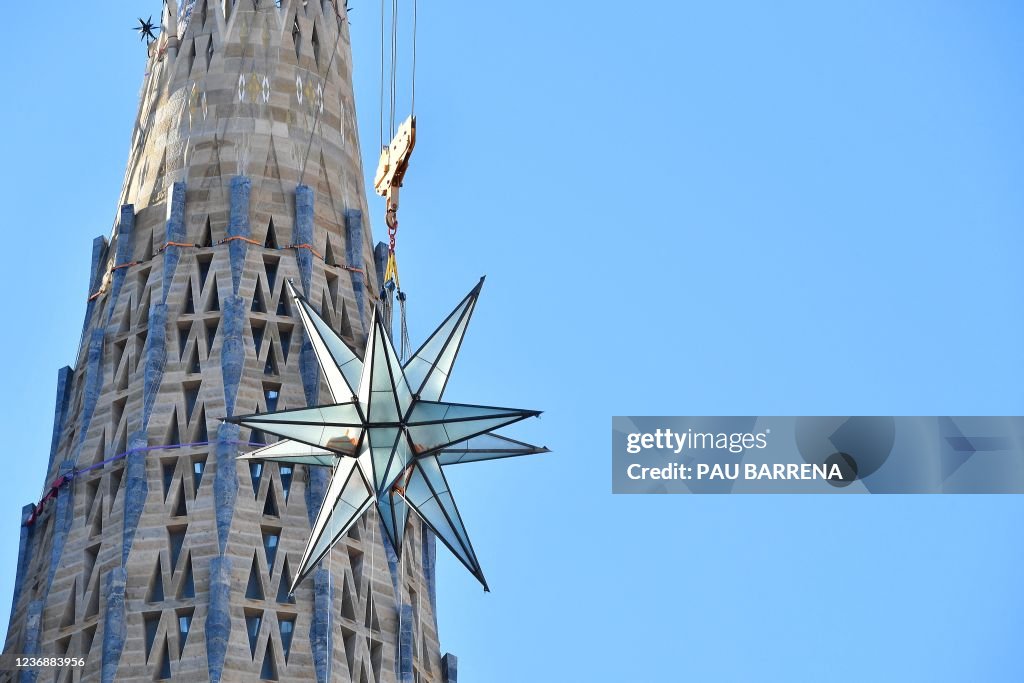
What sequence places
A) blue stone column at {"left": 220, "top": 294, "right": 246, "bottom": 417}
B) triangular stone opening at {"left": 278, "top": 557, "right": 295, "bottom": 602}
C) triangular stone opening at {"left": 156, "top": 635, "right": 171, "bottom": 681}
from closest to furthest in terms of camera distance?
triangular stone opening at {"left": 156, "top": 635, "right": 171, "bottom": 681} < triangular stone opening at {"left": 278, "top": 557, "right": 295, "bottom": 602} < blue stone column at {"left": 220, "top": 294, "right": 246, "bottom": 417}

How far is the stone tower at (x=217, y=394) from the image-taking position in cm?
6700

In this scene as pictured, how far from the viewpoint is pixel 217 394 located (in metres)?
70.8

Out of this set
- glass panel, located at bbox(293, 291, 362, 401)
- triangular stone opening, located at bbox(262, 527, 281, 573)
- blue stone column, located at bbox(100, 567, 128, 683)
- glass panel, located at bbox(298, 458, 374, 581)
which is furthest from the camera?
triangular stone opening, located at bbox(262, 527, 281, 573)

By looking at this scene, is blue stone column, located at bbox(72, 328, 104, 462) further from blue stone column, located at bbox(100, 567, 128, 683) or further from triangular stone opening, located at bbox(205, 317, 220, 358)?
blue stone column, located at bbox(100, 567, 128, 683)

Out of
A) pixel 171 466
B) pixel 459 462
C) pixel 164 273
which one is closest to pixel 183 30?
pixel 164 273

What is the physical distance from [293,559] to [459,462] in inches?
509

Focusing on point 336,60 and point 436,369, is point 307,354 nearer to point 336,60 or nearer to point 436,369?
point 336,60

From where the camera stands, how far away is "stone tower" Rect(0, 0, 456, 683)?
2638 inches

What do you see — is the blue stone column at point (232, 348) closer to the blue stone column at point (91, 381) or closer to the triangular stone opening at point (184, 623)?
the blue stone column at point (91, 381)

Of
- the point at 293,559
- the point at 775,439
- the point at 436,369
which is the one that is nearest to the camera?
the point at 436,369

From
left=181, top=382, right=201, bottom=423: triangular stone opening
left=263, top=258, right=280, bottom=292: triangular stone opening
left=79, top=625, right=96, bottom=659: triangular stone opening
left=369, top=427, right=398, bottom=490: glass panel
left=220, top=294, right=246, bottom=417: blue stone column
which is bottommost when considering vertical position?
left=79, top=625, right=96, bottom=659: triangular stone opening

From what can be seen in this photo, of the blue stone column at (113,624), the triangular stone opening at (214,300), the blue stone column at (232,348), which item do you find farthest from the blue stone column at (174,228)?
the blue stone column at (113,624)

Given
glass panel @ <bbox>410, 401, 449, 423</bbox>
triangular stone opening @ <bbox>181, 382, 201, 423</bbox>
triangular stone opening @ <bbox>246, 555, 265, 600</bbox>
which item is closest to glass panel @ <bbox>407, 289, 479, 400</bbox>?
glass panel @ <bbox>410, 401, 449, 423</bbox>

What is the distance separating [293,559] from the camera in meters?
68.2
